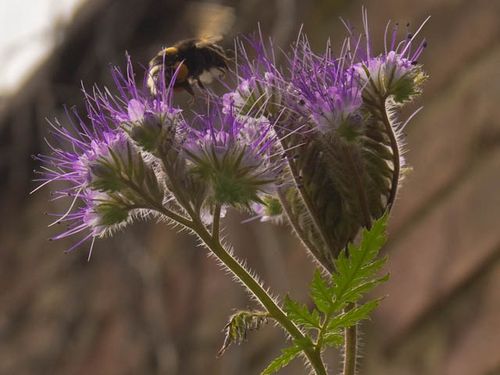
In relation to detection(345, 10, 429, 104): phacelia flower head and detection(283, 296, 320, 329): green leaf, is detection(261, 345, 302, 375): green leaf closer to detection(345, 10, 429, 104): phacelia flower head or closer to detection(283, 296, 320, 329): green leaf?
detection(283, 296, 320, 329): green leaf

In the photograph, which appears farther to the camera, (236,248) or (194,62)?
(236,248)

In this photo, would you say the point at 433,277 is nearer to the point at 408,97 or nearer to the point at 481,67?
the point at 481,67

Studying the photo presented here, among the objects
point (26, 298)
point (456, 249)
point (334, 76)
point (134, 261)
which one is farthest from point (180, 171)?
point (26, 298)

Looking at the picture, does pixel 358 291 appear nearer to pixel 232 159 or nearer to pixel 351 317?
pixel 351 317

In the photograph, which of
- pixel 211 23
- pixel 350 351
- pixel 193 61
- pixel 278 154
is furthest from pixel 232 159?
pixel 211 23

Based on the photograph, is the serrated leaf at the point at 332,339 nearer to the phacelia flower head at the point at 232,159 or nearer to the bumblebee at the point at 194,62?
the phacelia flower head at the point at 232,159

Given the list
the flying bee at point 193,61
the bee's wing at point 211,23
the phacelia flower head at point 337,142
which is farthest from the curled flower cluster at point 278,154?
the bee's wing at point 211,23
